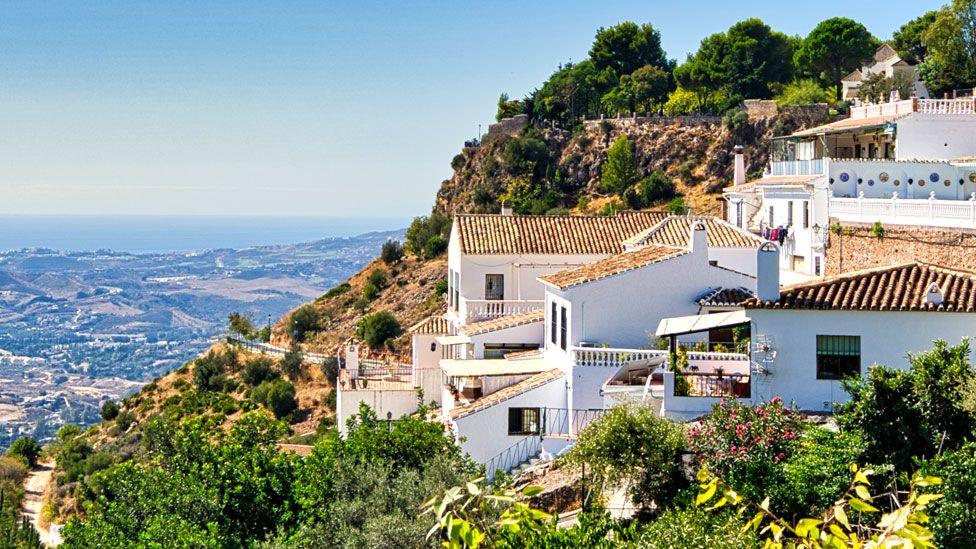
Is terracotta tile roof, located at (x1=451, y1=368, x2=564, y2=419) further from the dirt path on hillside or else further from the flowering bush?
the dirt path on hillside

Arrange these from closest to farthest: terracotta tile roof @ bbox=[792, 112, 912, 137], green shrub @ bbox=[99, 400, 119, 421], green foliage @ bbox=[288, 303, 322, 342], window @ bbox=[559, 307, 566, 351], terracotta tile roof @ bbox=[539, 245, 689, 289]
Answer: terracotta tile roof @ bbox=[539, 245, 689, 289] < window @ bbox=[559, 307, 566, 351] < terracotta tile roof @ bbox=[792, 112, 912, 137] < green shrub @ bbox=[99, 400, 119, 421] < green foliage @ bbox=[288, 303, 322, 342]

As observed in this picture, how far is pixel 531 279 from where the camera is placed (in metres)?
40.3

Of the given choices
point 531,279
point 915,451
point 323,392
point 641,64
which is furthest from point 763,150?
point 915,451

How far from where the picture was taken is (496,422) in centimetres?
2741

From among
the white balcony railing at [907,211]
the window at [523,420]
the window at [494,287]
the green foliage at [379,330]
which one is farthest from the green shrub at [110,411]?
the window at [523,420]

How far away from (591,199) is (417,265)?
43.7 feet

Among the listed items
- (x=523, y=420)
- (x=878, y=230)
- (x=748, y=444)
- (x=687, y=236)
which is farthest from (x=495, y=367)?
→ (x=878, y=230)

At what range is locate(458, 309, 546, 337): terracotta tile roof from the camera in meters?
34.3

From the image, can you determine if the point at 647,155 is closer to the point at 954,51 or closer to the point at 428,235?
the point at 428,235

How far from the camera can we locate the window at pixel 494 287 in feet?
134

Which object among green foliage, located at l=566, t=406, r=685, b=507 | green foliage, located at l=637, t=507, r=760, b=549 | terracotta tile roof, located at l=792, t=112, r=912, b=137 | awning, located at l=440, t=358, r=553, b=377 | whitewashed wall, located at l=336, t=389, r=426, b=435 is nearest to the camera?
green foliage, located at l=637, t=507, r=760, b=549

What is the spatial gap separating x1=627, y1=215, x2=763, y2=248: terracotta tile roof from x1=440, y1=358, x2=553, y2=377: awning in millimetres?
8332

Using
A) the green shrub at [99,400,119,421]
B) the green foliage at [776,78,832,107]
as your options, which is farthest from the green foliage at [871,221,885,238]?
the green shrub at [99,400,119,421]

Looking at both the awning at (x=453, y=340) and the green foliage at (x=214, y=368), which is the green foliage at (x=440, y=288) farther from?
the awning at (x=453, y=340)
